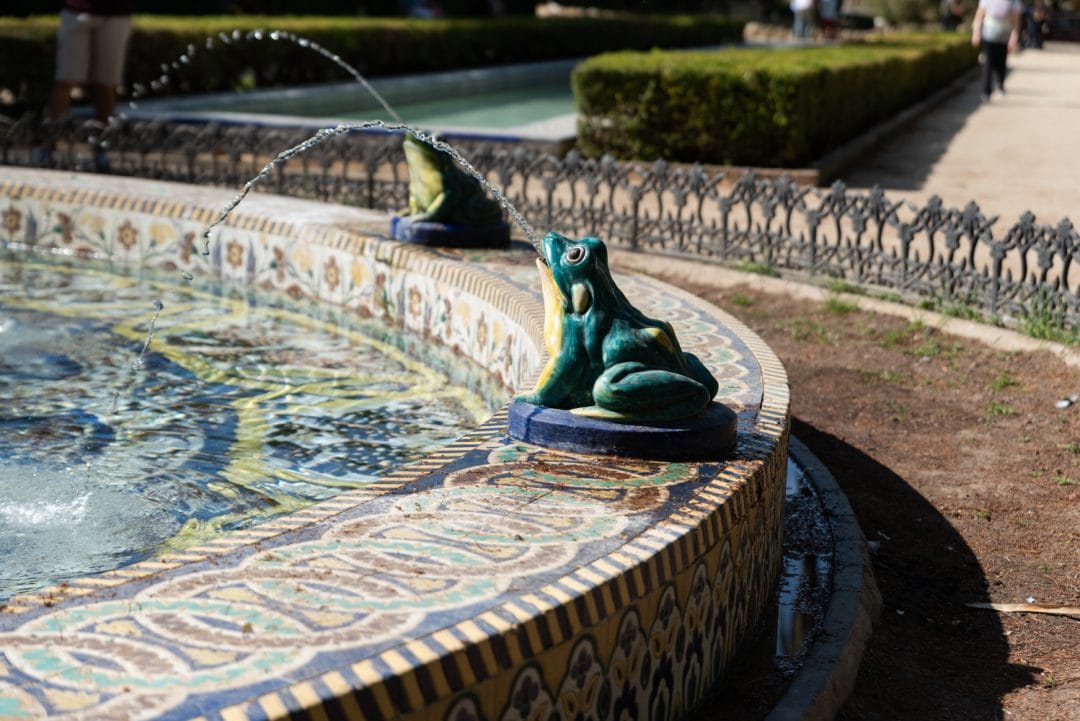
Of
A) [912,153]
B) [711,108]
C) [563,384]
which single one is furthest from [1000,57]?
[563,384]

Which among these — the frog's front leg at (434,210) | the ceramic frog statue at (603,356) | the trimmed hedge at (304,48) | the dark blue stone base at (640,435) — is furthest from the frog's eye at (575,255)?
the trimmed hedge at (304,48)

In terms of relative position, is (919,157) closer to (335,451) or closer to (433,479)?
(335,451)

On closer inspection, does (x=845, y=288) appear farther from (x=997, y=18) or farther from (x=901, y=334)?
(x=997, y=18)

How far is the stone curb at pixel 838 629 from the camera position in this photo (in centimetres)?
304

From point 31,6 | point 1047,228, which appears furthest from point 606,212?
point 31,6

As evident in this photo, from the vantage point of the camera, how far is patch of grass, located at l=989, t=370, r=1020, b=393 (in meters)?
5.82

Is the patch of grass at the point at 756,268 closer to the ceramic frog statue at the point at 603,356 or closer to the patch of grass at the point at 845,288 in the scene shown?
the patch of grass at the point at 845,288

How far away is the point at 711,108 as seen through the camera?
1127 centimetres

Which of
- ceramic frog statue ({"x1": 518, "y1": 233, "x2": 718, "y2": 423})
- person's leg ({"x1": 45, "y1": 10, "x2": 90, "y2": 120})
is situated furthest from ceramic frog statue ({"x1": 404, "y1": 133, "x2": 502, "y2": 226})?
person's leg ({"x1": 45, "y1": 10, "x2": 90, "y2": 120})

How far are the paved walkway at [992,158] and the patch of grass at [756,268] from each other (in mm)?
2605

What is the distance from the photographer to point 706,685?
9.91ft

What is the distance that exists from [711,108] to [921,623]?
26.3 feet

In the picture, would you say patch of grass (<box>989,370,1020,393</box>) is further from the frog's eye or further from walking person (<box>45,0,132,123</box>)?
walking person (<box>45,0,132,123</box>)

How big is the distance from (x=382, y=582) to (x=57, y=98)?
9211 mm
